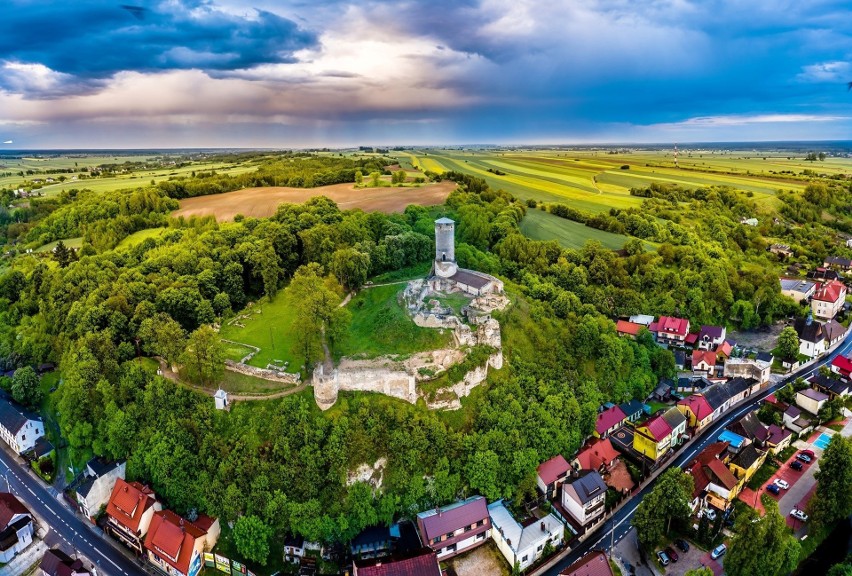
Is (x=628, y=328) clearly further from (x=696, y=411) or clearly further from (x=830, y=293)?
(x=830, y=293)

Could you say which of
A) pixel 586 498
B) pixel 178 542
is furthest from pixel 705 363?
pixel 178 542

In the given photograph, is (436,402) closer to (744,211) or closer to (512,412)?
(512,412)

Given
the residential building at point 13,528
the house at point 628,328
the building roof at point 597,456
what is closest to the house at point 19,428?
the residential building at point 13,528

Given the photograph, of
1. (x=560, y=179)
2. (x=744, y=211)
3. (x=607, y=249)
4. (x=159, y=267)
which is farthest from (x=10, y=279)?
(x=744, y=211)

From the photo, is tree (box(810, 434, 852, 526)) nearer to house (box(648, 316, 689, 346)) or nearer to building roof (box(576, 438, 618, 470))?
building roof (box(576, 438, 618, 470))

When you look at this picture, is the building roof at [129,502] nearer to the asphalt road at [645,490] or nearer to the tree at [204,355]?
the tree at [204,355]

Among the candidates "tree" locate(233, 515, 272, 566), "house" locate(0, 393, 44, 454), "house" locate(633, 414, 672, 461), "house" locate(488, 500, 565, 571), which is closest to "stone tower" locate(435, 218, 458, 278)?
"house" locate(633, 414, 672, 461)
